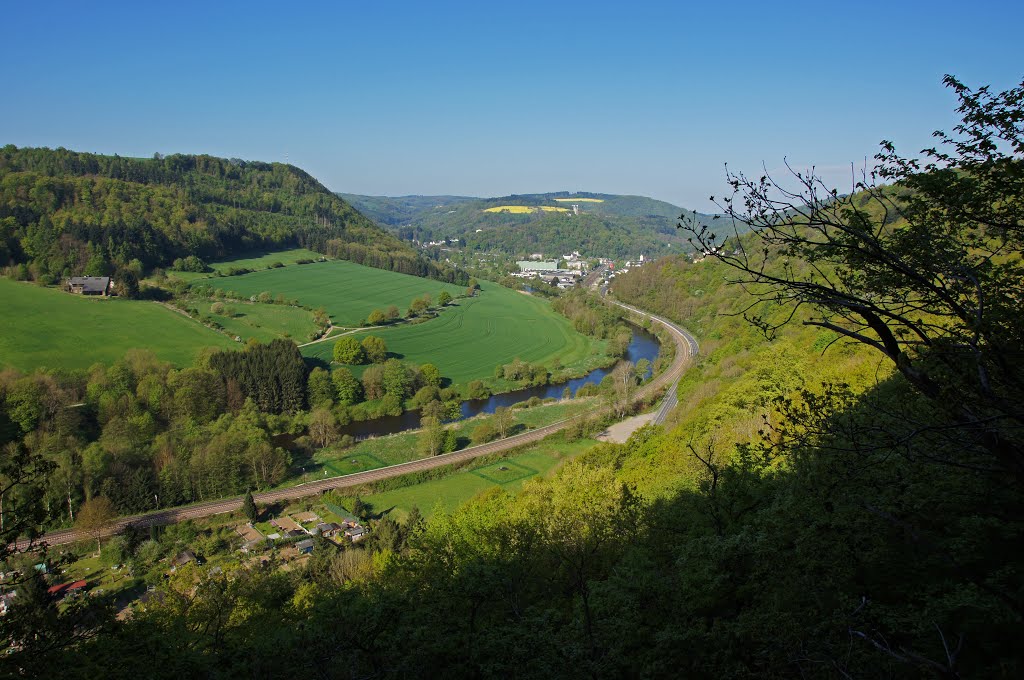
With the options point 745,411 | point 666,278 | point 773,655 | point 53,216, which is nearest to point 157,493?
point 745,411

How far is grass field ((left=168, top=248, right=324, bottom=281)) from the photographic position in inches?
2911

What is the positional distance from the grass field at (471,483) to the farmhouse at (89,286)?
→ 44.7 metres

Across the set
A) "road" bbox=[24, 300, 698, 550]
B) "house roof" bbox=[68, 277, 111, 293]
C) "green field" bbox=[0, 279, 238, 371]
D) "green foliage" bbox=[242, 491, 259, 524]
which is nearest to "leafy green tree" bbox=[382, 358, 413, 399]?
"road" bbox=[24, 300, 698, 550]

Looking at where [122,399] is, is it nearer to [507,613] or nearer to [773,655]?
[507,613]

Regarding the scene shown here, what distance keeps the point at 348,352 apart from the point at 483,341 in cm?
1719

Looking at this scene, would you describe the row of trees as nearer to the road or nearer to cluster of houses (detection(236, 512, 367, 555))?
the road

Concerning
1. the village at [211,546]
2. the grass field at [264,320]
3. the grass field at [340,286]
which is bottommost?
the village at [211,546]

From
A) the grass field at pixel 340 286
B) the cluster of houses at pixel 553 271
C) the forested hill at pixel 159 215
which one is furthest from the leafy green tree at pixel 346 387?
the cluster of houses at pixel 553 271

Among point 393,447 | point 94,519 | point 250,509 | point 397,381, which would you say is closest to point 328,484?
point 250,509

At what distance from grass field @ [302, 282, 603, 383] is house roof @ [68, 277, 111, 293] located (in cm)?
2236

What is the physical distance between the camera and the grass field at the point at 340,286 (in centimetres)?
7106

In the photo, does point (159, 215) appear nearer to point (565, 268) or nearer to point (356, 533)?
point (356, 533)

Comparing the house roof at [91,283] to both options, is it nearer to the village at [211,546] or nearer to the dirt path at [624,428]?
the village at [211,546]

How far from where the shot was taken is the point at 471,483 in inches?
1268
